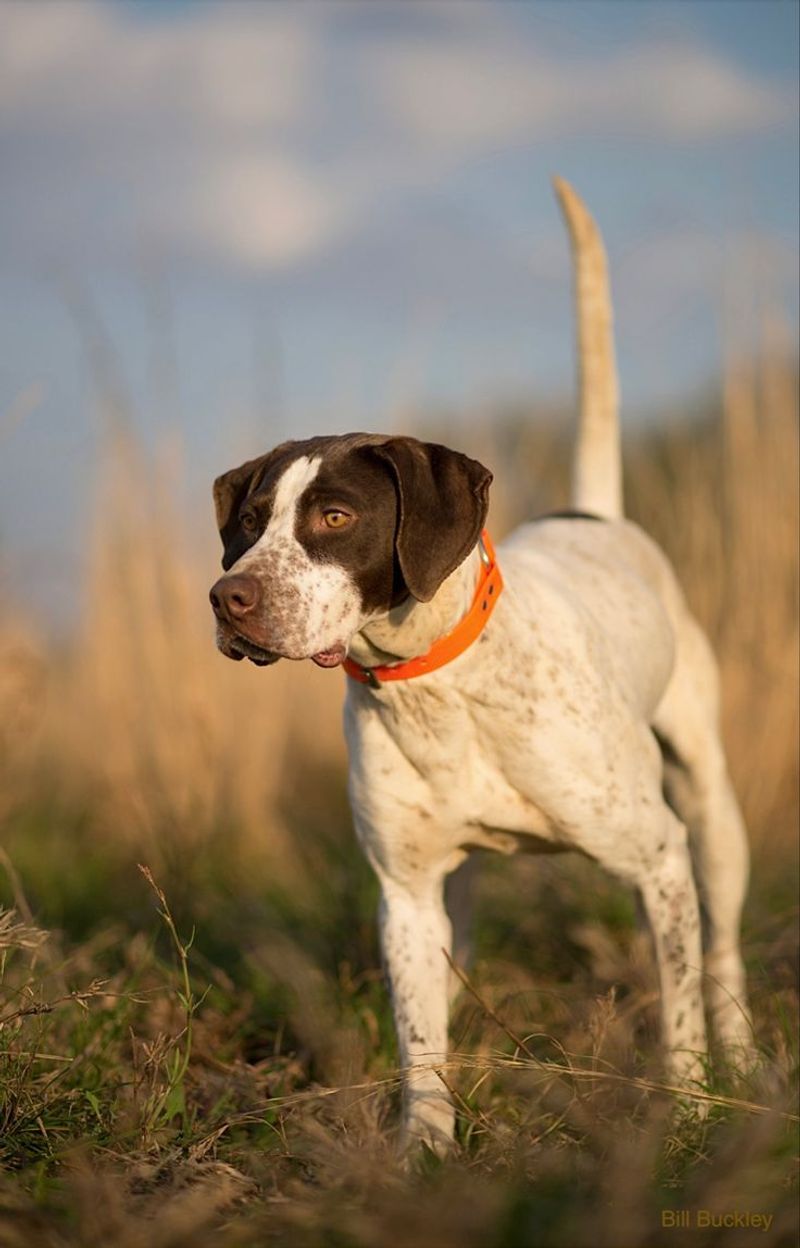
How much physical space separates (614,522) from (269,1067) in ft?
7.34

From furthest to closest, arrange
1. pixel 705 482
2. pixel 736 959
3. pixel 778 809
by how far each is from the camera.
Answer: pixel 705 482 < pixel 778 809 < pixel 736 959

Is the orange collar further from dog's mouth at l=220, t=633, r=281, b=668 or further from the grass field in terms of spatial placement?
the grass field

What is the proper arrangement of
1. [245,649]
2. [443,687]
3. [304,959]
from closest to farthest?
[245,649] < [443,687] < [304,959]

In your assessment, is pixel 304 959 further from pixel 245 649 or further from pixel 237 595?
pixel 237 595

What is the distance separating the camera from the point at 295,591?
2928 mm

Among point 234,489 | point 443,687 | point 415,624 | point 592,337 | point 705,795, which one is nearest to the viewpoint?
point 415,624

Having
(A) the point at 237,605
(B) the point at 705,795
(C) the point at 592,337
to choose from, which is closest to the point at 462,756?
(A) the point at 237,605

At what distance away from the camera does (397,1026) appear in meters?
3.52

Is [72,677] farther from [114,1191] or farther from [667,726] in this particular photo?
[114,1191]

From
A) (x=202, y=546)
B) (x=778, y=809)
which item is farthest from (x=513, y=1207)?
(x=202, y=546)

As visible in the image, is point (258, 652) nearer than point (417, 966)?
Yes

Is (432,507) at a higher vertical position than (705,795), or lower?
higher

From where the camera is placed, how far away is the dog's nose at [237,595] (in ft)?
9.40

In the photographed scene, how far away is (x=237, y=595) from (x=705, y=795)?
224 centimetres
